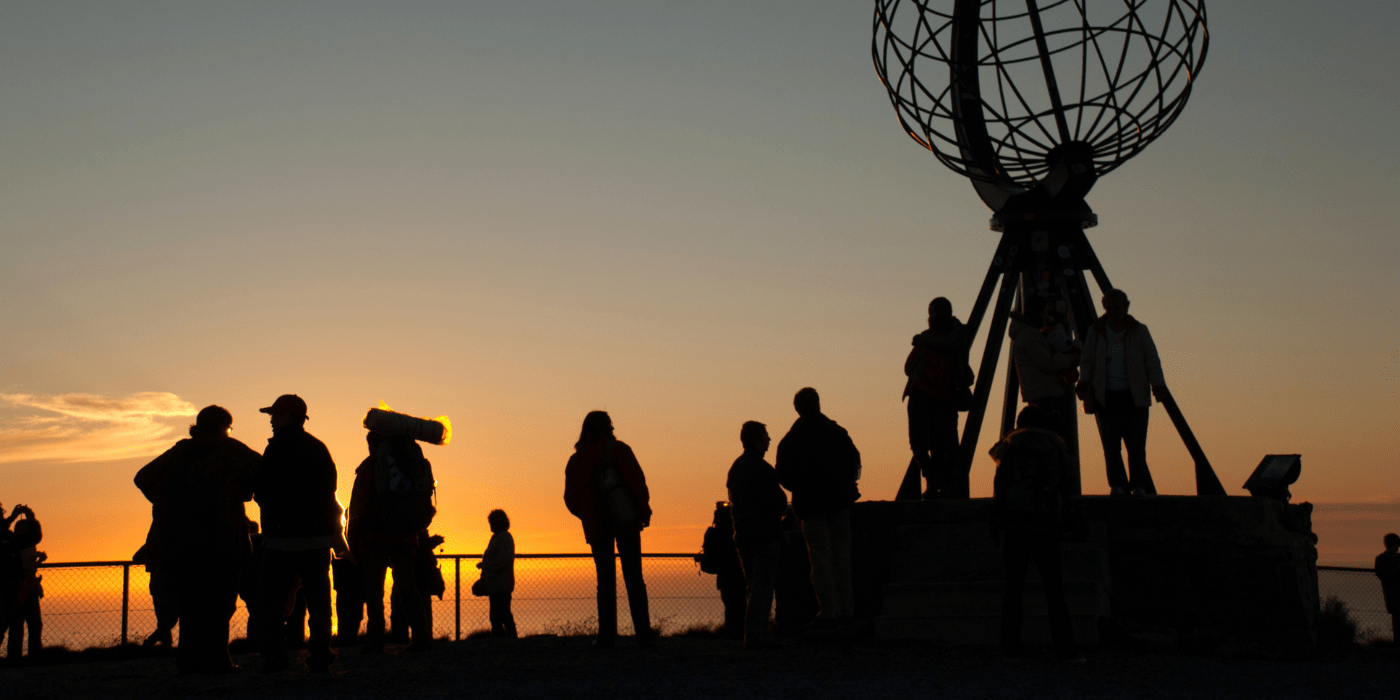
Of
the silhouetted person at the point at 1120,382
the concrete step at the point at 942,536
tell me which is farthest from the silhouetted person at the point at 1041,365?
the concrete step at the point at 942,536

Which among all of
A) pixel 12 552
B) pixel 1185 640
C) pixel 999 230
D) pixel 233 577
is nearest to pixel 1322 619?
pixel 1185 640

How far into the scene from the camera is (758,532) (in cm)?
811

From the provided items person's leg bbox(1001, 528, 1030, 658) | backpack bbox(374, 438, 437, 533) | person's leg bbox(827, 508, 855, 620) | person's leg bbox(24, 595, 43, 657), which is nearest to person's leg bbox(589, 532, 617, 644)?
backpack bbox(374, 438, 437, 533)

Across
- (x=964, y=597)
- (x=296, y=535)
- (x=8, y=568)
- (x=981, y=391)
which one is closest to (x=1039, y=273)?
(x=981, y=391)

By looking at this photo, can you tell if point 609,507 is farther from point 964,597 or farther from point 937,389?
point 937,389

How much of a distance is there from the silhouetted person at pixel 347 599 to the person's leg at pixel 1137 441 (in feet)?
18.9

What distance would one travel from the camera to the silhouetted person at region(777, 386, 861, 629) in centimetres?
830

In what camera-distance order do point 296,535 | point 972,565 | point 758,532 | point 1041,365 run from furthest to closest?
point 1041,365 < point 972,565 < point 758,532 < point 296,535

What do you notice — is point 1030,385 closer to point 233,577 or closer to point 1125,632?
point 1125,632

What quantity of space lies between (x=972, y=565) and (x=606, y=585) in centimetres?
263

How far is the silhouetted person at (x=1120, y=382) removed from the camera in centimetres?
944

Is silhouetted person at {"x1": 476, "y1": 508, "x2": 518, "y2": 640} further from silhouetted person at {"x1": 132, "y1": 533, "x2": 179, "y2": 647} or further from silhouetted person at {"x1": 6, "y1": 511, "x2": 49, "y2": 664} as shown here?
silhouetted person at {"x1": 6, "y1": 511, "x2": 49, "y2": 664}

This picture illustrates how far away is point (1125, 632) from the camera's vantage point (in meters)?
8.34

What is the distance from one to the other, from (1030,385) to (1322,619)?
4.45 metres
